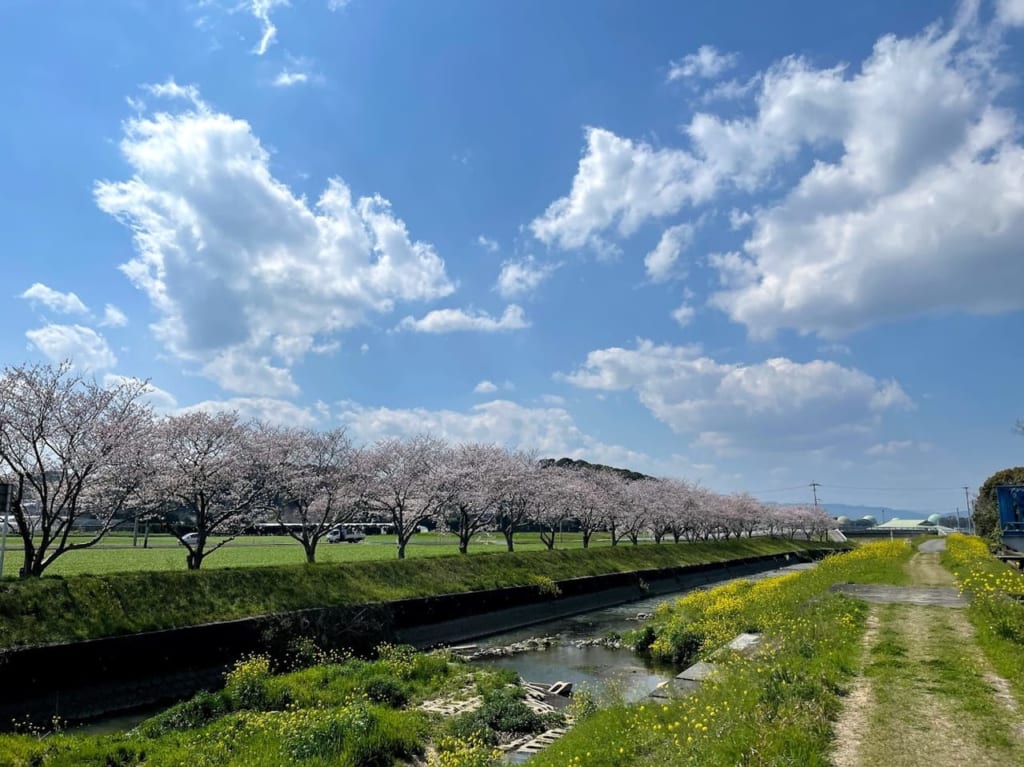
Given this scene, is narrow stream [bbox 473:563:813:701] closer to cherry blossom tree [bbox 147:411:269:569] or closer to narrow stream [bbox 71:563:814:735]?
narrow stream [bbox 71:563:814:735]

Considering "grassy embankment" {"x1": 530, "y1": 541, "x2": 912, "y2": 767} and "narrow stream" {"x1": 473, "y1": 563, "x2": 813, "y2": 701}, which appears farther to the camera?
"narrow stream" {"x1": 473, "y1": 563, "x2": 813, "y2": 701}

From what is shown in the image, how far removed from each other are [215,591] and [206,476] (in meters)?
5.28

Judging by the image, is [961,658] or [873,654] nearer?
[961,658]

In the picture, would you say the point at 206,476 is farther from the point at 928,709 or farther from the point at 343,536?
the point at 343,536

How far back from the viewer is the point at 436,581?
26562 millimetres

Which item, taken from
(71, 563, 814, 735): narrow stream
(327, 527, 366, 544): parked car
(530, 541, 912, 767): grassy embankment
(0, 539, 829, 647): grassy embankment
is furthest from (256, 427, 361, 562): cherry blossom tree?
(327, 527, 366, 544): parked car

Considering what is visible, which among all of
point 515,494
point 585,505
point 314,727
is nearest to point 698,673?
point 314,727

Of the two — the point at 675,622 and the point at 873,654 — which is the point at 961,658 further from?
the point at 675,622

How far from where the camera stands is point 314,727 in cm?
1024

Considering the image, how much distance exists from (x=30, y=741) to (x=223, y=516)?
45.7ft

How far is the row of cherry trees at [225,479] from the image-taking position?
693 inches

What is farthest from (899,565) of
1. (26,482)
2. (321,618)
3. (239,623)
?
(26,482)

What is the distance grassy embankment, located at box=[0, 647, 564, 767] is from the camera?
9.59 metres

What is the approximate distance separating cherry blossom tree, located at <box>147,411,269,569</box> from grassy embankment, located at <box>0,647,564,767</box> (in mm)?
9038
